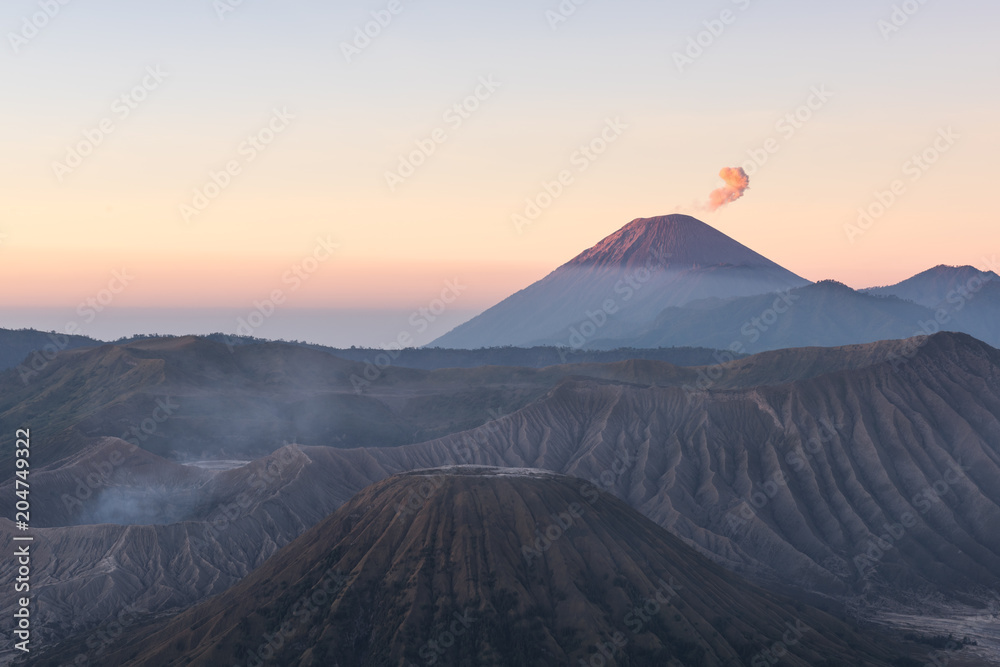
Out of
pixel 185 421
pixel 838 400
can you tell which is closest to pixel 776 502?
pixel 838 400

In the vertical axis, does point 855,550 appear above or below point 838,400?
below

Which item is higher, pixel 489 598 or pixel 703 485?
pixel 489 598

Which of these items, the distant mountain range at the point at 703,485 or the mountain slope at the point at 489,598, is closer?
the mountain slope at the point at 489,598

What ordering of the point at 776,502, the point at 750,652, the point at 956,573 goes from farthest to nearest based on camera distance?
1. the point at 776,502
2. the point at 956,573
3. the point at 750,652

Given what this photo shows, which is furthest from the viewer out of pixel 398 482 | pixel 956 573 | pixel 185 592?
pixel 956 573

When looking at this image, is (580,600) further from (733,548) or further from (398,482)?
(733,548)

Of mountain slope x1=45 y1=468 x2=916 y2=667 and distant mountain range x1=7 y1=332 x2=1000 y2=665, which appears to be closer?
mountain slope x1=45 y1=468 x2=916 y2=667

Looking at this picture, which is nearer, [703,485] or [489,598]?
[489,598]

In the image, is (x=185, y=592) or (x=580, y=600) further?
(x=185, y=592)
